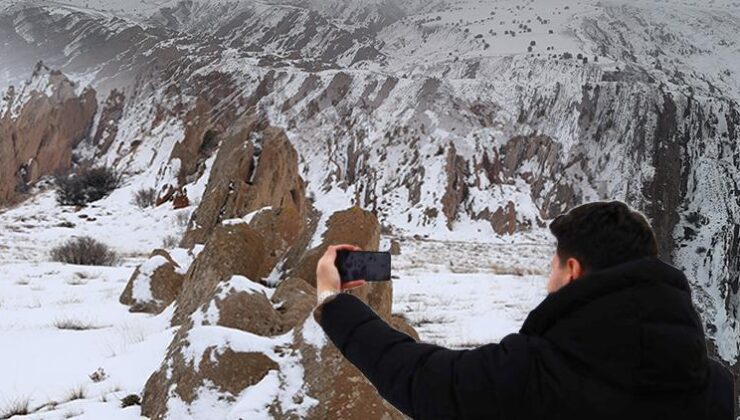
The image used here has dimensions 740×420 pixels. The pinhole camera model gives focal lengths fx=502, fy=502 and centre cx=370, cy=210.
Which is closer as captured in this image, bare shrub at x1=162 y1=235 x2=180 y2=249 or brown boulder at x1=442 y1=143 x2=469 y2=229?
bare shrub at x1=162 y1=235 x2=180 y2=249

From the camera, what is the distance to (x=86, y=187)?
104ft

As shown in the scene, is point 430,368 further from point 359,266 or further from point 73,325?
point 73,325

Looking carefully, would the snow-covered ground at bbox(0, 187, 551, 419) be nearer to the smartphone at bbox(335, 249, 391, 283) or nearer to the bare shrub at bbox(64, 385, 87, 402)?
the bare shrub at bbox(64, 385, 87, 402)

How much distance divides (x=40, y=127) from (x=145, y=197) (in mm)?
18861

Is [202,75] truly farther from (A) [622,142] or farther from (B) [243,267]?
(B) [243,267]

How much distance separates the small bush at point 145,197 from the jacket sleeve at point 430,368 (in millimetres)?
29133

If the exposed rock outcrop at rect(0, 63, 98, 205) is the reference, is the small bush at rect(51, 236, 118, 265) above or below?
below

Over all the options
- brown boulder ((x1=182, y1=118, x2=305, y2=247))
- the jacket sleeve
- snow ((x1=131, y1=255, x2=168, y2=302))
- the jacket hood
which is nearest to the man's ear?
the jacket hood

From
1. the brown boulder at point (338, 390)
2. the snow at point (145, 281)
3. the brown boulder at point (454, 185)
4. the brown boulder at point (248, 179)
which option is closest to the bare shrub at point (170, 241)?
the brown boulder at point (248, 179)

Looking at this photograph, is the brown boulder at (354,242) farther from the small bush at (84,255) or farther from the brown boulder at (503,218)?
the brown boulder at (503,218)

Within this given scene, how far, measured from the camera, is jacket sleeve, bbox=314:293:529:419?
1.23 m

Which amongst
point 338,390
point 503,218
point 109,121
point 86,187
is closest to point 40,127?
point 109,121

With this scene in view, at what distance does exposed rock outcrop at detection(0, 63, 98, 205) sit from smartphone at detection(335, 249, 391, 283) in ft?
135

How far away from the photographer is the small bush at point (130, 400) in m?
3.55
